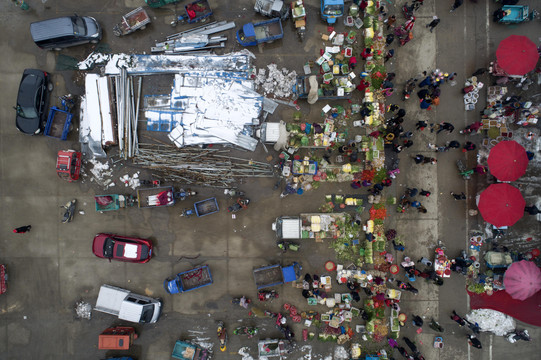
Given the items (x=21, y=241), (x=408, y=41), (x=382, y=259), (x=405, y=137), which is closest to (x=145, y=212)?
(x=21, y=241)

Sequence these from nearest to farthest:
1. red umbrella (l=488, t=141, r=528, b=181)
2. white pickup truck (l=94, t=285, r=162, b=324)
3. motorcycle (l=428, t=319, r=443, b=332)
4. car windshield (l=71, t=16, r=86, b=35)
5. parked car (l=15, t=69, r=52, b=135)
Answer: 1. red umbrella (l=488, t=141, r=528, b=181)
2. car windshield (l=71, t=16, r=86, b=35)
3. parked car (l=15, t=69, r=52, b=135)
4. white pickup truck (l=94, t=285, r=162, b=324)
5. motorcycle (l=428, t=319, r=443, b=332)

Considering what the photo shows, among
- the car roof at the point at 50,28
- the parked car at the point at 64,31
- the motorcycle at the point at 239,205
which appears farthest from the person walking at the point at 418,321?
the car roof at the point at 50,28

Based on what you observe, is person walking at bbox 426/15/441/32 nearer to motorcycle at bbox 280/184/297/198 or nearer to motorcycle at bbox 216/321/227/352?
motorcycle at bbox 280/184/297/198

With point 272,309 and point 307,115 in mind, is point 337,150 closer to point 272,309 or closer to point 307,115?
point 307,115

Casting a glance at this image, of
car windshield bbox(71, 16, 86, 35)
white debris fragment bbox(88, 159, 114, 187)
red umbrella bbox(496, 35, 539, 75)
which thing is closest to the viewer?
red umbrella bbox(496, 35, 539, 75)

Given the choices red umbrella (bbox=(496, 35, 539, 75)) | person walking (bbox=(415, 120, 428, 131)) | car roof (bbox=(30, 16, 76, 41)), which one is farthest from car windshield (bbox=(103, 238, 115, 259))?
red umbrella (bbox=(496, 35, 539, 75))

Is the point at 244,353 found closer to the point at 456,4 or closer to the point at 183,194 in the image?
the point at 183,194
